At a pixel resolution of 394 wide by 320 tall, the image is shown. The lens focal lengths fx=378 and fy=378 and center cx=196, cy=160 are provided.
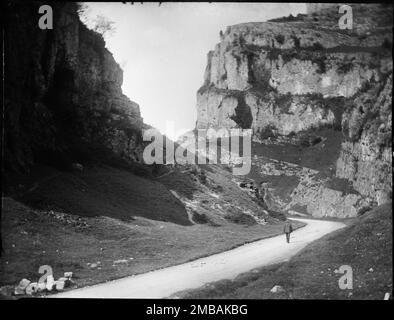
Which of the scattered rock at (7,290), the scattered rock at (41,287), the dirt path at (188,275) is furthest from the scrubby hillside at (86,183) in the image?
the dirt path at (188,275)

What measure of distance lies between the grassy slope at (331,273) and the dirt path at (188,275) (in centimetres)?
162

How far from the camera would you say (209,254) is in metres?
27.5

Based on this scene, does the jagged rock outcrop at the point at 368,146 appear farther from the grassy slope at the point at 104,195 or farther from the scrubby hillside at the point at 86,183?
the grassy slope at the point at 104,195

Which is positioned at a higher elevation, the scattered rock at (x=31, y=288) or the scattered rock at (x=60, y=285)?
the scattered rock at (x=31, y=288)

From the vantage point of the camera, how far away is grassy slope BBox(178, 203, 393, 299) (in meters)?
14.9

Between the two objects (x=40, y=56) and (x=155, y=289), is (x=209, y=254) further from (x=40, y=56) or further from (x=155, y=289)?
(x=40, y=56)

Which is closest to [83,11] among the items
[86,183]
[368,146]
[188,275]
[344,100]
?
[86,183]

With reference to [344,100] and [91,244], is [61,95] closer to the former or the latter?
[91,244]

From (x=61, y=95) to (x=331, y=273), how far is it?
41.1m

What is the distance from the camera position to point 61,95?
48.0 metres

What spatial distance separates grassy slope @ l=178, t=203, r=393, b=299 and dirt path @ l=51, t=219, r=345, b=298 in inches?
63.6

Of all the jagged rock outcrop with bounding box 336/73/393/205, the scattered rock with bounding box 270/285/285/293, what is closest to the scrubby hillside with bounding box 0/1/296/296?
the scattered rock with bounding box 270/285/285/293

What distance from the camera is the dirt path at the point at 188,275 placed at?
17553 millimetres

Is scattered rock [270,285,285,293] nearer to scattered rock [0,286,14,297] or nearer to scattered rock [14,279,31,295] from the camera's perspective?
scattered rock [14,279,31,295]
